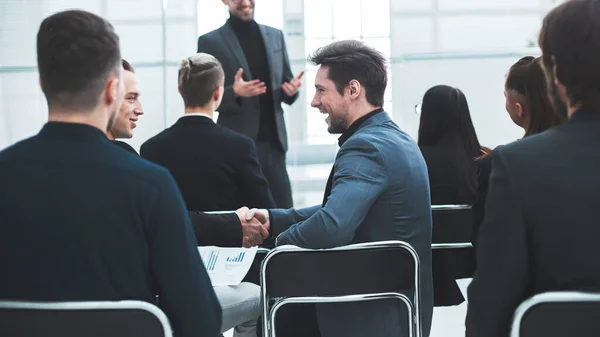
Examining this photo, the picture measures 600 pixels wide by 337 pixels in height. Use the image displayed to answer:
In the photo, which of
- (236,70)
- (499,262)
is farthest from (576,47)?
(236,70)

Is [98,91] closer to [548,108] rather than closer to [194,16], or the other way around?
[548,108]

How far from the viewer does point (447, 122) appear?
330 cm

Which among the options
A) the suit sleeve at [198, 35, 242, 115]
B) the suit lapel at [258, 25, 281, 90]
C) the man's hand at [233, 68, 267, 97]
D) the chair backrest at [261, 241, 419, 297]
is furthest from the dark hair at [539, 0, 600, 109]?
the suit lapel at [258, 25, 281, 90]

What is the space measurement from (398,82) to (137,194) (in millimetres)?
4740

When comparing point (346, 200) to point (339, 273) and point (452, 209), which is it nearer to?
point (339, 273)

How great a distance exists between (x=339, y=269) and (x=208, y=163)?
36.4 inches

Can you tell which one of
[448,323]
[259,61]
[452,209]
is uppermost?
[259,61]

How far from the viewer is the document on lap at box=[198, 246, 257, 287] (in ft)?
7.68

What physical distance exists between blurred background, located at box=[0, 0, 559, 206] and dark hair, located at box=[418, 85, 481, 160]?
8.35 feet

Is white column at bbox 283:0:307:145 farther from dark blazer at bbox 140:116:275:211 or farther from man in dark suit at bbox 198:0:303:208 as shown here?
dark blazer at bbox 140:116:275:211

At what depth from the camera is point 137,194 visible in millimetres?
1326

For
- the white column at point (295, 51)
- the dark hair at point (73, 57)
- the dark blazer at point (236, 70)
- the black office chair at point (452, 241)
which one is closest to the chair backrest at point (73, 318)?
the dark hair at point (73, 57)

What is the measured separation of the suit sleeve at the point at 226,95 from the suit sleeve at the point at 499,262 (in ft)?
9.66

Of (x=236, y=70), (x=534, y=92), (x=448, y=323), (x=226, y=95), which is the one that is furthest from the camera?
(x=236, y=70)
